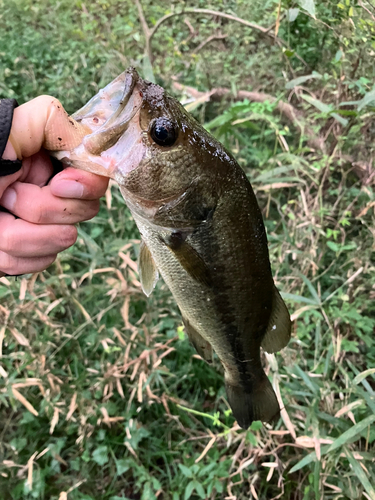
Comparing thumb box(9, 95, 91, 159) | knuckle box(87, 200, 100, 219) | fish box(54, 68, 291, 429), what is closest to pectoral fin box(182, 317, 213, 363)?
fish box(54, 68, 291, 429)

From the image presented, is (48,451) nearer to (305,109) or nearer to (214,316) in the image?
(214,316)

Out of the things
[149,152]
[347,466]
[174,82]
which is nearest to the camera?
[149,152]

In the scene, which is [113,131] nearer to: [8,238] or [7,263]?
[8,238]

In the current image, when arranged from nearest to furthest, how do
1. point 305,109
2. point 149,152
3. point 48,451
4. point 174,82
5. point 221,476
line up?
point 149,152 → point 221,476 → point 48,451 → point 305,109 → point 174,82

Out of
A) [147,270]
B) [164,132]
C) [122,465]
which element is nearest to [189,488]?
[122,465]

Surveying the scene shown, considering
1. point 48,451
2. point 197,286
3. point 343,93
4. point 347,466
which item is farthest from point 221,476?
point 343,93

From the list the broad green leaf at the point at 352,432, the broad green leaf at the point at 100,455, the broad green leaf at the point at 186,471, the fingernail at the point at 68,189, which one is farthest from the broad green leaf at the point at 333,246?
the broad green leaf at the point at 100,455

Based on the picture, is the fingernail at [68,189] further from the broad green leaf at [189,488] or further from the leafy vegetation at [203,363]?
the broad green leaf at [189,488]

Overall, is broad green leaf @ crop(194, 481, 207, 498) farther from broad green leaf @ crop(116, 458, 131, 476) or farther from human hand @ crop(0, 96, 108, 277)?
human hand @ crop(0, 96, 108, 277)
